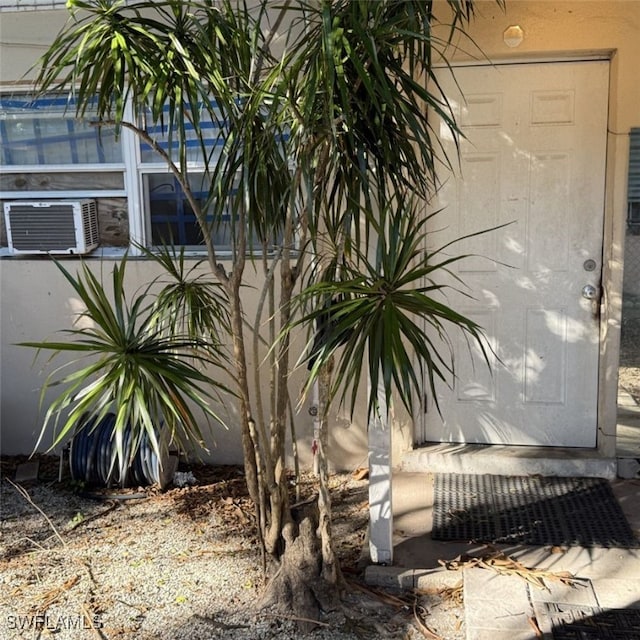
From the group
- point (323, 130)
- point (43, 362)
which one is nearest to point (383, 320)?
point (323, 130)

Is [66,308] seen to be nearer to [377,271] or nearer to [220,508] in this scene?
[220,508]

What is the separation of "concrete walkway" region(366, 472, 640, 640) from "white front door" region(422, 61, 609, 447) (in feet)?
2.89

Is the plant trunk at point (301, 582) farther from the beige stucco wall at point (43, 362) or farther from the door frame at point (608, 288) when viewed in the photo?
the beige stucco wall at point (43, 362)

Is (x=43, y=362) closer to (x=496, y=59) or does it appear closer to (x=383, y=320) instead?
(x=383, y=320)

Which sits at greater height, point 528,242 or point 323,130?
point 323,130

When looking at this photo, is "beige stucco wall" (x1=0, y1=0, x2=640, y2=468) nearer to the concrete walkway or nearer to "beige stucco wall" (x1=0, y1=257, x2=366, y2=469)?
"beige stucco wall" (x1=0, y1=257, x2=366, y2=469)

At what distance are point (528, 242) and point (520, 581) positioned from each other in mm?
1998

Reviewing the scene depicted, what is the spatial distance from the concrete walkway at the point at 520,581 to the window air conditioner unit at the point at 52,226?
2.69 metres

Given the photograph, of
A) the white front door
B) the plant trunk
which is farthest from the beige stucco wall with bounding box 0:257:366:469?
the plant trunk

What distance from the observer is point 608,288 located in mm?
4344

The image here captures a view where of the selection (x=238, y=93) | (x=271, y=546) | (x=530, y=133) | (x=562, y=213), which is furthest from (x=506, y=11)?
(x=271, y=546)

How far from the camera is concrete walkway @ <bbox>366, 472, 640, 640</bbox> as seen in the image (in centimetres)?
309

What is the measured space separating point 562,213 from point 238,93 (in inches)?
89.9

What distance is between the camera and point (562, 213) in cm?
442
